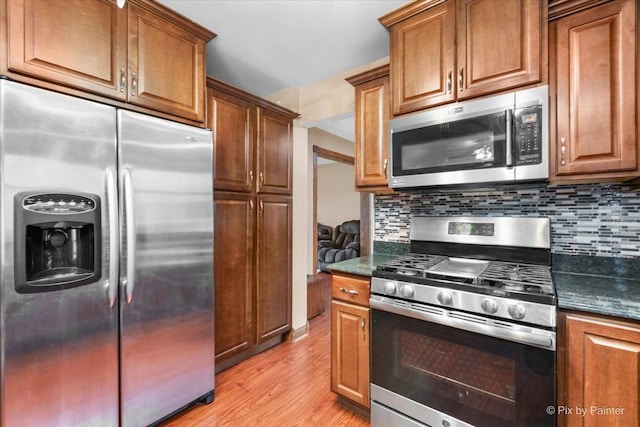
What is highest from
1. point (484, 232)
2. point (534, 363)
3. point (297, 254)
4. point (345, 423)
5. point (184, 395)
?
point (484, 232)

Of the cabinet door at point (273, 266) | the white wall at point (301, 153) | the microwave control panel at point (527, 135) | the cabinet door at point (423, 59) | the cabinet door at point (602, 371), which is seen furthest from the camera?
the white wall at point (301, 153)

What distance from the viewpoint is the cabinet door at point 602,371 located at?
1.05 m

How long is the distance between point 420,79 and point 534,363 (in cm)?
158

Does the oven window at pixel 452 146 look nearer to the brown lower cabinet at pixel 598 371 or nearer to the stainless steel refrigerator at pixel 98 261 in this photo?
the brown lower cabinet at pixel 598 371

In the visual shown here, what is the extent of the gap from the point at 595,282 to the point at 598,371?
501mm

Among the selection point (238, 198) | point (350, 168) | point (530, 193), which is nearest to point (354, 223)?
point (350, 168)

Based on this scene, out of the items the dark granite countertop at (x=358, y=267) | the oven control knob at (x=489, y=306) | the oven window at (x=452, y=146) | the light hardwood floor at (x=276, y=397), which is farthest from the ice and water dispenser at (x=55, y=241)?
the oven control knob at (x=489, y=306)

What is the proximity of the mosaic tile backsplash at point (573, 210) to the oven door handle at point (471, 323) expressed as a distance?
735 mm

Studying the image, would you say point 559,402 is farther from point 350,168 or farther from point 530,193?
point 350,168

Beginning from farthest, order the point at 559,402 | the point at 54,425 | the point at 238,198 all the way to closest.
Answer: the point at 238,198, the point at 54,425, the point at 559,402

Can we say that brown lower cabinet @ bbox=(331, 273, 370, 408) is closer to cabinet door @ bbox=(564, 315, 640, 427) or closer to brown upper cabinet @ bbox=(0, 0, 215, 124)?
cabinet door @ bbox=(564, 315, 640, 427)

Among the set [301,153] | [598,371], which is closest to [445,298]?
[598,371]

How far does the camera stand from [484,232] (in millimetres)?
1834

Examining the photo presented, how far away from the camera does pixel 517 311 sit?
121 cm
